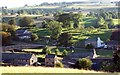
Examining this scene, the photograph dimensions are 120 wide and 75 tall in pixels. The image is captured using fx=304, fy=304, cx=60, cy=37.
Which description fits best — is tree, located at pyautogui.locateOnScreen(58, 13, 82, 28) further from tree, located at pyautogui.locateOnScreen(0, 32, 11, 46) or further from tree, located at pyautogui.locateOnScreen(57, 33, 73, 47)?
tree, located at pyautogui.locateOnScreen(0, 32, 11, 46)

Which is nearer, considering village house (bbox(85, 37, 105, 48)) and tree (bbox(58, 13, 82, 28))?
village house (bbox(85, 37, 105, 48))

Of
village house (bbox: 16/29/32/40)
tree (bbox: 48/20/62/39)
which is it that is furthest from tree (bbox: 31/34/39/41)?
tree (bbox: 48/20/62/39)

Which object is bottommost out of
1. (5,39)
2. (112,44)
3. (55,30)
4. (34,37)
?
(112,44)

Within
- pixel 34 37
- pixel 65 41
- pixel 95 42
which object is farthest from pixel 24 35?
pixel 95 42

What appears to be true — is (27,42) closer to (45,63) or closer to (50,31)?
(50,31)

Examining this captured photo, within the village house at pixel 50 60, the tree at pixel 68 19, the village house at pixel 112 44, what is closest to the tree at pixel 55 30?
the tree at pixel 68 19

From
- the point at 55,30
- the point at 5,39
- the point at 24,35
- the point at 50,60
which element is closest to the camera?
the point at 50,60

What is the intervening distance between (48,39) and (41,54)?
15.0 metres

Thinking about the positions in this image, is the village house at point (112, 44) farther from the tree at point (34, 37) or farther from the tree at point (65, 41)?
the tree at point (34, 37)

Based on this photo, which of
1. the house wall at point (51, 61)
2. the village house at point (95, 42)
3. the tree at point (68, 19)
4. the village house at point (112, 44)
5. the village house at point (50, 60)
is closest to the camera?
the house wall at point (51, 61)

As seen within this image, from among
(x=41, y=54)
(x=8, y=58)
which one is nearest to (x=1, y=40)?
(x=41, y=54)

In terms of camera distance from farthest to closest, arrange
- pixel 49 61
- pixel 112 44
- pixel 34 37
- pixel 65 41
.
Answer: pixel 34 37 → pixel 112 44 → pixel 65 41 → pixel 49 61

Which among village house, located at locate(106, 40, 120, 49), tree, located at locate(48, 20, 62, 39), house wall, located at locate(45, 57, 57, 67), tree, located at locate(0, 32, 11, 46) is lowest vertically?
house wall, located at locate(45, 57, 57, 67)

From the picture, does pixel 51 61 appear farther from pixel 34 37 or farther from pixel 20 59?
pixel 34 37
